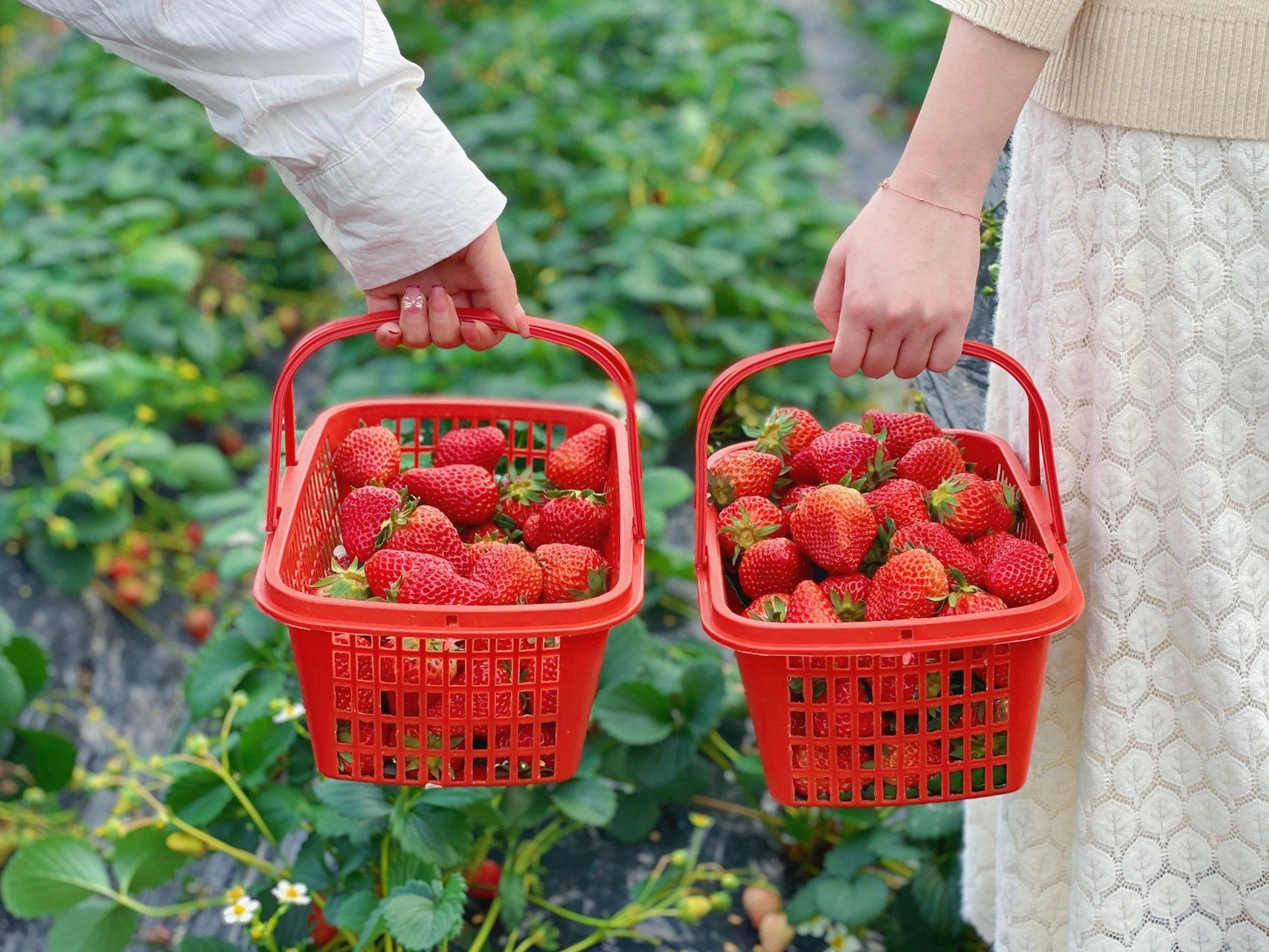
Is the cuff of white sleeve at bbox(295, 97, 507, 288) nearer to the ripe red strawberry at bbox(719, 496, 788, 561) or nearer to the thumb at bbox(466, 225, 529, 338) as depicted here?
the thumb at bbox(466, 225, 529, 338)

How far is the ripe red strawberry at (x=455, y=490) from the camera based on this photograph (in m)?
1.29

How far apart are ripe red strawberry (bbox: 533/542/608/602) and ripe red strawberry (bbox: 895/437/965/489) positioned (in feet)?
0.99

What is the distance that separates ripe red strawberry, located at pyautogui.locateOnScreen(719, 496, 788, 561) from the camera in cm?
118

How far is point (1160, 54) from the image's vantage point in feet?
3.39

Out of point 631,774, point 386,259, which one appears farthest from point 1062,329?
point 631,774

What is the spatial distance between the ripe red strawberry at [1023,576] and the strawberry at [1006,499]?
→ 3.3 inches

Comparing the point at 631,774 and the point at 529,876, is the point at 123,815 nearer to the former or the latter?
the point at 529,876

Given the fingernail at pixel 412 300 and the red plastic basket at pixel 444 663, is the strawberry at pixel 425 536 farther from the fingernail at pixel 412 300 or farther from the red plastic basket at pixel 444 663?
the fingernail at pixel 412 300

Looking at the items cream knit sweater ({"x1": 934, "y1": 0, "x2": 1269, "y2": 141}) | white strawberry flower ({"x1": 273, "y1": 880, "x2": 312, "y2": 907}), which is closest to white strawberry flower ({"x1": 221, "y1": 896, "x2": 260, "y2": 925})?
white strawberry flower ({"x1": 273, "y1": 880, "x2": 312, "y2": 907})

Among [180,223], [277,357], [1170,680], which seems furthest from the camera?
[180,223]

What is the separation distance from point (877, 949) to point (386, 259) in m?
1.16

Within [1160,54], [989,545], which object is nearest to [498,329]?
[989,545]

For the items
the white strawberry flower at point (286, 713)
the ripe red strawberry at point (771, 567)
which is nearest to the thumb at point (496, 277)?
the ripe red strawberry at point (771, 567)

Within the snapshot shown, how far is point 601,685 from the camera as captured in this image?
5.73 feet
